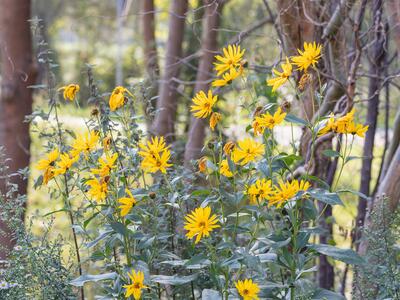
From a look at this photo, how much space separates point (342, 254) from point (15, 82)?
8.48 feet

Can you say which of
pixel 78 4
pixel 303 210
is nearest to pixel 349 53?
pixel 303 210

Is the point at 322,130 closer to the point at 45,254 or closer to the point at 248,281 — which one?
the point at 248,281

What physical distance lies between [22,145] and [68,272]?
6.35ft

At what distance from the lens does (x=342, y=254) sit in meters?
2.29

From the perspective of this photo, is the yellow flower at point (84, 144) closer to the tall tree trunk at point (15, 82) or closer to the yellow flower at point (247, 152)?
the yellow flower at point (247, 152)

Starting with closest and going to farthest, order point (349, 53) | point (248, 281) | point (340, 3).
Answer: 1. point (248, 281)
2. point (340, 3)
3. point (349, 53)

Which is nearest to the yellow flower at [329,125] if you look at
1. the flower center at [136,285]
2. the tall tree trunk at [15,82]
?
the flower center at [136,285]

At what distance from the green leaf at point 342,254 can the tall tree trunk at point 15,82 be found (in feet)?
7.94

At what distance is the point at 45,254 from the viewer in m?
2.57

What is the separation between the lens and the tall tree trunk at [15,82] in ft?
14.1

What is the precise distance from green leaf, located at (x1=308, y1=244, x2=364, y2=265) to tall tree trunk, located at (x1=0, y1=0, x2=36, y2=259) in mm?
2419

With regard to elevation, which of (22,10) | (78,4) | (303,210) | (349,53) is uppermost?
(78,4)

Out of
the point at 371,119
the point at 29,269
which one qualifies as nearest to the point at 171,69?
the point at 371,119

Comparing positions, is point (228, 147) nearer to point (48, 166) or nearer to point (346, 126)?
point (346, 126)
